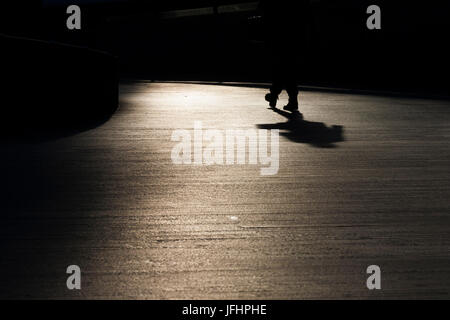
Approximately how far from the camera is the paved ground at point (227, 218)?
5.13 m

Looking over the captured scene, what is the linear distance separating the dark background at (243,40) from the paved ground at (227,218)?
16.4 feet

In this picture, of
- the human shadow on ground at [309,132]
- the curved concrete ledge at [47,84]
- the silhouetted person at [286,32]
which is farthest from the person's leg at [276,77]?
the curved concrete ledge at [47,84]

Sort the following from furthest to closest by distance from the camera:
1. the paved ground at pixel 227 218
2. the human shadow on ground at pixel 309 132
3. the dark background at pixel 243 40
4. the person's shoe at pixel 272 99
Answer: the dark background at pixel 243 40, the person's shoe at pixel 272 99, the human shadow on ground at pixel 309 132, the paved ground at pixel 227 218

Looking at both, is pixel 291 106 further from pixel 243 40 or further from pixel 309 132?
pixel 243 40

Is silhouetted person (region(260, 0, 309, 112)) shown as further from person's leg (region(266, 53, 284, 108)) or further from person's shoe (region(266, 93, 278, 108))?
person's shoe (region(266, 93, 278, 108))

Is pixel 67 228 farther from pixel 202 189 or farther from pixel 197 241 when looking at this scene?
pixel 202 189

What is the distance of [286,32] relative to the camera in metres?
14.5

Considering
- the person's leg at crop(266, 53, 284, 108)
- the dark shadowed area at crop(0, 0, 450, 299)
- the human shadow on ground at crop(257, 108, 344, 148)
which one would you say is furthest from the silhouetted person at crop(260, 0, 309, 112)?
the human shadow on ground at crop(257, 108, 344, 148)

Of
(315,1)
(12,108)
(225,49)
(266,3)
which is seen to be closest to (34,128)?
(12,108)

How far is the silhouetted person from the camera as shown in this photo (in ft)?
47.4

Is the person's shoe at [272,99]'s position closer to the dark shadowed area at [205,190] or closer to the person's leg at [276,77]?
the person's leg at [276,77]

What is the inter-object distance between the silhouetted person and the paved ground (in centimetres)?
260

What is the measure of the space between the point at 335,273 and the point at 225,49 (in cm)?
2590

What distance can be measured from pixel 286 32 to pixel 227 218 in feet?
26.5
